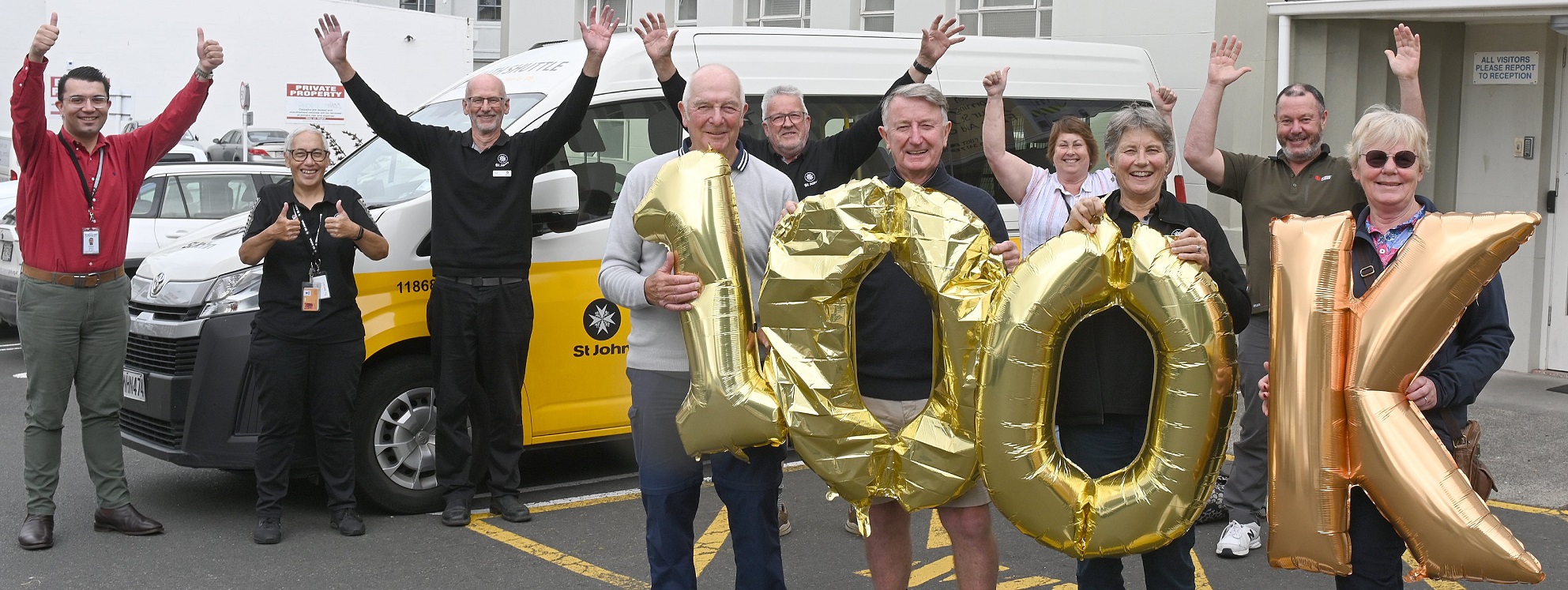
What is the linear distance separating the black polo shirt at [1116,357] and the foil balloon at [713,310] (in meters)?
0.78

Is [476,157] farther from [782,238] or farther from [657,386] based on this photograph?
[782,238]

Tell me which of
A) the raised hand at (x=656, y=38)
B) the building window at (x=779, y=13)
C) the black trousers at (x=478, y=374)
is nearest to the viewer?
the raised hand at (x=656, y=38)

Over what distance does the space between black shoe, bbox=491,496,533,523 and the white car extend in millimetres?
5124

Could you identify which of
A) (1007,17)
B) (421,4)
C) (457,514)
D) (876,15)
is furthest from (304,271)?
(421,4)

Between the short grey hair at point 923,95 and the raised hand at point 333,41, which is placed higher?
the raised hand at point 333,41

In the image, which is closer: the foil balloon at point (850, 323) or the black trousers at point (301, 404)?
the foil balloon at point (850, 323)

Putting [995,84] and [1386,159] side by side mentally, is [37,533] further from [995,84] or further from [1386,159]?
[1386,159]

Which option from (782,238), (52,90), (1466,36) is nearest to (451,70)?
(52,90)

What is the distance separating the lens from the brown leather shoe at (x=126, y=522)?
18.9 ft

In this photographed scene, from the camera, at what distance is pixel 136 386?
236 inches

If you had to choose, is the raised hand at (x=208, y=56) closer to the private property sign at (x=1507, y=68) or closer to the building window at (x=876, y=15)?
the building window at (x=876, y=15)

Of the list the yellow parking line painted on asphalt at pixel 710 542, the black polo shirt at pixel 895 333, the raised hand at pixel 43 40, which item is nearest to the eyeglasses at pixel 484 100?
the raised hand at pixel 43 40

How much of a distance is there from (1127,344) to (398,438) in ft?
12.0

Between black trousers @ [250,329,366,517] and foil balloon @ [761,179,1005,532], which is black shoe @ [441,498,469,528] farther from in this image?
foil balloon @ [761,179,1005,532]
